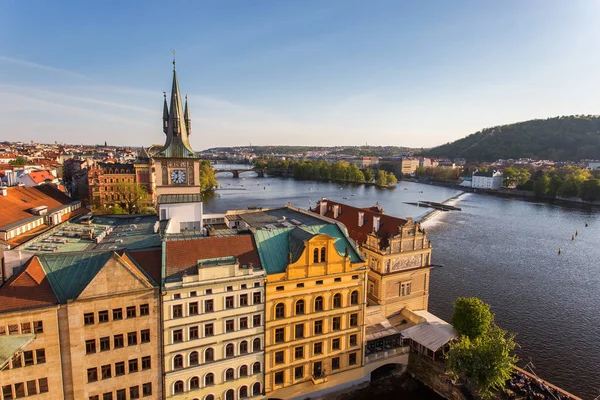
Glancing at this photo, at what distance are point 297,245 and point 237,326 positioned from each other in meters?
7.26

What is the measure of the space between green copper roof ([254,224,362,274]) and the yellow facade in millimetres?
733

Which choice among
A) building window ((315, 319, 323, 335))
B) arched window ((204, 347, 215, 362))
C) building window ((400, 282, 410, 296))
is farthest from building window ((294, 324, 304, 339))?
building window ((400, 282, 410, 296))

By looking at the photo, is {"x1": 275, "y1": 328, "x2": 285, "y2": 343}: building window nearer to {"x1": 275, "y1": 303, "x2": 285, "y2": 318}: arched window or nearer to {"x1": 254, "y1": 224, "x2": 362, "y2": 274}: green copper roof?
{"x1": 275, "y1": 303, "x2": 285, "y2": 318}: arched window

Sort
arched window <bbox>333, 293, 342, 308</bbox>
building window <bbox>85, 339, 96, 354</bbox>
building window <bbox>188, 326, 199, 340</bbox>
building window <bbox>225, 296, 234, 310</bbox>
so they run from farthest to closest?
arched window <bbox>333, 293, 342, 308</bbox>, building window <bbox>225, 296, 234, 310</bbox>, building window <bbox>188, 326, 199, 340</bbox>, building window <bbox>85, 339, 96, 354</bbox>

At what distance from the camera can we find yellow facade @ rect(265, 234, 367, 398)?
1046 inches

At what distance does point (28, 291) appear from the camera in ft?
67.2

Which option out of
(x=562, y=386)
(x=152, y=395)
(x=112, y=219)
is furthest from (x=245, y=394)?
(x=562, y=386)

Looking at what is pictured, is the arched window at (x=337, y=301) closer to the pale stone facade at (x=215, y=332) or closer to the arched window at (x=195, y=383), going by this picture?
the pale stone facade at (x=215, y=332)

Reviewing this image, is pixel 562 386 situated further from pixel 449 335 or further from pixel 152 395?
pixel 152 395

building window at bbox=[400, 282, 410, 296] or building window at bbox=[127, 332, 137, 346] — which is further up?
building window at bbox=[127, 332, 137, 346]

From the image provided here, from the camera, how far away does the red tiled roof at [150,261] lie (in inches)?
930

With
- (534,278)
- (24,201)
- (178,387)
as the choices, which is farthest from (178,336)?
(534,278)

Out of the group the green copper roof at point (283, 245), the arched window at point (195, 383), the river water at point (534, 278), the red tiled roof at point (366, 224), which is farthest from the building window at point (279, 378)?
the river water at point (534, 278)

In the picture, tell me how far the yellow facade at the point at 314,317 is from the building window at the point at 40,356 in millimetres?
13435
